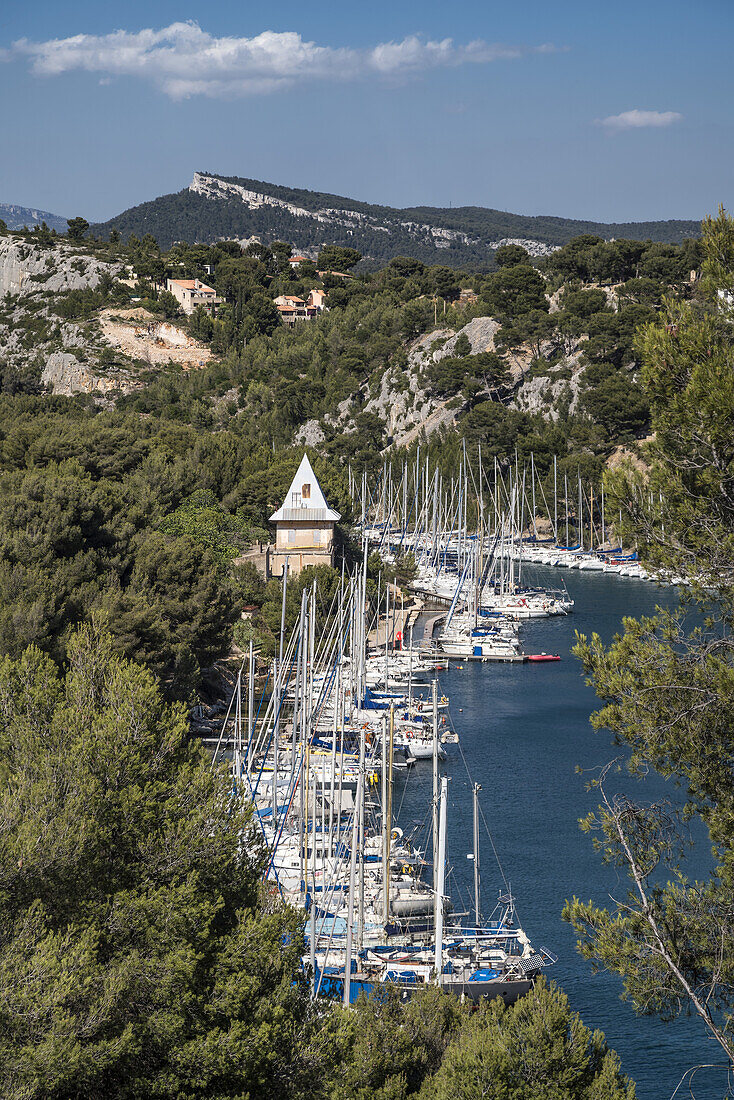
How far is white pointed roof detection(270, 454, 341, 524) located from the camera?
157 ft

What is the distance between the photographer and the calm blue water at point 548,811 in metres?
18.9

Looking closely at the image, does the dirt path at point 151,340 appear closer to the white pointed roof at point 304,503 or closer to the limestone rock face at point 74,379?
the limestone rock face at point 74,379

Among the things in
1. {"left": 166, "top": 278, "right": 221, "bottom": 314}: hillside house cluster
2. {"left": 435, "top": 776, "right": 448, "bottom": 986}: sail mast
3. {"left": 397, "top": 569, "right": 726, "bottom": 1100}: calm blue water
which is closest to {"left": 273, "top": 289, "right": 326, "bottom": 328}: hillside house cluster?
{"left": 166, "top": 278, "right": 221, "bottom": 314}: hillside house cluster

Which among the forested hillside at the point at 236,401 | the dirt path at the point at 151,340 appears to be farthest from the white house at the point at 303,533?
the dirt path at the point at 151,340

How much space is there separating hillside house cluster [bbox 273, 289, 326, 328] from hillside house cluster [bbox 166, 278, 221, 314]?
21.7ft

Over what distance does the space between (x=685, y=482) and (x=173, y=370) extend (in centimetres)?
9332

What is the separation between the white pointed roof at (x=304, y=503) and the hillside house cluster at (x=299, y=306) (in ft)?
211

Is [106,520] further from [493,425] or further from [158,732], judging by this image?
[493,425]

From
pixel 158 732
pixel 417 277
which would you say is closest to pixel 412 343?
pixel 417 277

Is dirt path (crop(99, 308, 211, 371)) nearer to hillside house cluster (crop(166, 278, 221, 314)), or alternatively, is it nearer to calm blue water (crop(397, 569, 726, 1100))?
hillside house cluster (crop(166, 278, 221, 314))

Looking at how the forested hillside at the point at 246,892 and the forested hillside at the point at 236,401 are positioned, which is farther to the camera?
the forested hillside at the point at 236,401

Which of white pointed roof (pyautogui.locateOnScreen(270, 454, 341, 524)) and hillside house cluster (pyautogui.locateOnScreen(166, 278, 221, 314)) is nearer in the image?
white pointed roof (pyautogui.locateOnScreen(270, 454, 341, 524))

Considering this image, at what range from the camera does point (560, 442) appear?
75.4 m

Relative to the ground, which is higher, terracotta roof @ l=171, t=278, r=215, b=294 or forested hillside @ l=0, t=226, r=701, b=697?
terracotta roof @ l=171, t=278, r=215, b=294
